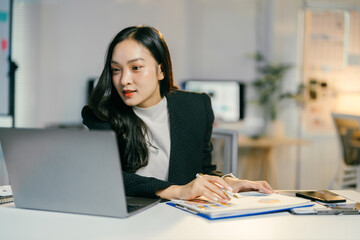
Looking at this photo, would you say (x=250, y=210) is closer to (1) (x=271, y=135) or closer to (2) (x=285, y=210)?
(2) (x=285, y=210)

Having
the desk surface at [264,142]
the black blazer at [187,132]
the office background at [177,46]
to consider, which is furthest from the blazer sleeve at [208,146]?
the office background at [177,46]

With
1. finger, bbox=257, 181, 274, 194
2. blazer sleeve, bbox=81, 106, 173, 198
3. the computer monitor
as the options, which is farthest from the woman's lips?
the computer monitor

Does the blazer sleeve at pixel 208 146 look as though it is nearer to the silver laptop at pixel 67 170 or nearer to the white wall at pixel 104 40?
the silver laptop at pixel 67 170

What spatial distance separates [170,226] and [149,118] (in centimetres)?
71

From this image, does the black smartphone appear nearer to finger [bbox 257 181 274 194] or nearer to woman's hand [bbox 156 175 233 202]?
finger [bbox 257 181 274 194]

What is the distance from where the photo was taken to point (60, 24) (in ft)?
14.2

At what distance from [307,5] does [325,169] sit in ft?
5.82

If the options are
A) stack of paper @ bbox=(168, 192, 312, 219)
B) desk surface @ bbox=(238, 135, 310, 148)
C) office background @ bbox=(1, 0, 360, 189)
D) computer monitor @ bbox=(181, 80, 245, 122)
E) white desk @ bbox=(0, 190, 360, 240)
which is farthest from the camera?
computer monitor @ bbox=(181, 80, 245, 122)

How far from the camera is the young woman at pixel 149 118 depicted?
1.54 metres

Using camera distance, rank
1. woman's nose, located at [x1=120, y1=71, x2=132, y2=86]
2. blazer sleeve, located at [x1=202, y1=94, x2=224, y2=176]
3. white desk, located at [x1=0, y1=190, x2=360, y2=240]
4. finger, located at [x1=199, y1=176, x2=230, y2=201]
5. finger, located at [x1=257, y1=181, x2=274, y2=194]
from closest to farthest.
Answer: white desk, located at [x1=0, y1=190, x2=360, y2=240]
finger, located at [x1=199, y1=176, x2=230, y2=201]
finger, located at [x1=257, y1=181, x2=274, y2=194]
woman's nose, located at [x1=120, y1=71, x2=132, y2=86]
blazer sleeve, located at [x1=202, y1=94, x2=224, y2=176]

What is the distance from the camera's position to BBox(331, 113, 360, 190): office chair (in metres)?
3.65

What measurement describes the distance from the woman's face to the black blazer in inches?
5.9

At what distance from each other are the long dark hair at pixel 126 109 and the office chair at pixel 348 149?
2.22 meters

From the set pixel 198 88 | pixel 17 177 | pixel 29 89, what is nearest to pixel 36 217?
pixel 17 177
